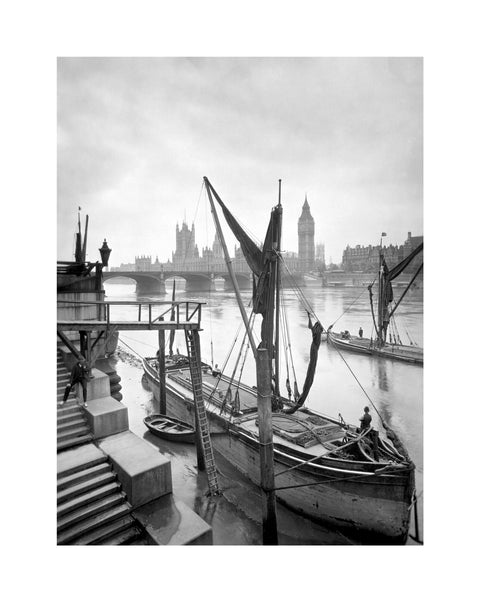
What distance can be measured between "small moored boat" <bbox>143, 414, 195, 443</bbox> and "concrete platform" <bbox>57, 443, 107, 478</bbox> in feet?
17.2

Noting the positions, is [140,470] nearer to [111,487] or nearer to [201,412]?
[111,487]

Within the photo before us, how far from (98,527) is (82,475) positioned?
845 millimetres

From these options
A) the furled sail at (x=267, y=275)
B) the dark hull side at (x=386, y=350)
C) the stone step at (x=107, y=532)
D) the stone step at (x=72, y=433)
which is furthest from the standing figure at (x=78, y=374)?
the dark hull side at (x=386, y=350)

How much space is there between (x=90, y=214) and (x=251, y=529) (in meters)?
7.80

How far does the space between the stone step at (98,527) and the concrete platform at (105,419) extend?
1836 millimetres

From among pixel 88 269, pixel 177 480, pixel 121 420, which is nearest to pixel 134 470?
pixel 121 420

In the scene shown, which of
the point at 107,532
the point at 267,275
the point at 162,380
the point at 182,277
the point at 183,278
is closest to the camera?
the point at 107,532

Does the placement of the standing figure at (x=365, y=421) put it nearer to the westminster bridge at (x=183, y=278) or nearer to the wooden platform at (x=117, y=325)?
the wooden platform at (x=117, y=325)

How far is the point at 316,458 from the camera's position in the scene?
7.05m

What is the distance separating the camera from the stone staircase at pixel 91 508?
502 centimetres

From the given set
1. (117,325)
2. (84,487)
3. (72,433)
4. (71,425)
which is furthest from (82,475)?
(117,325)

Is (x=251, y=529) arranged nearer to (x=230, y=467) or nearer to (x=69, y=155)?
(x=230, y=467)

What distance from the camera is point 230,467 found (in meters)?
9.83

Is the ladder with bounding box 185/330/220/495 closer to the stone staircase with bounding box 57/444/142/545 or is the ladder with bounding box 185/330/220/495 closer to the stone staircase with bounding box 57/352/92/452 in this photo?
the stone staircase with bounding box 57/352/92/452
